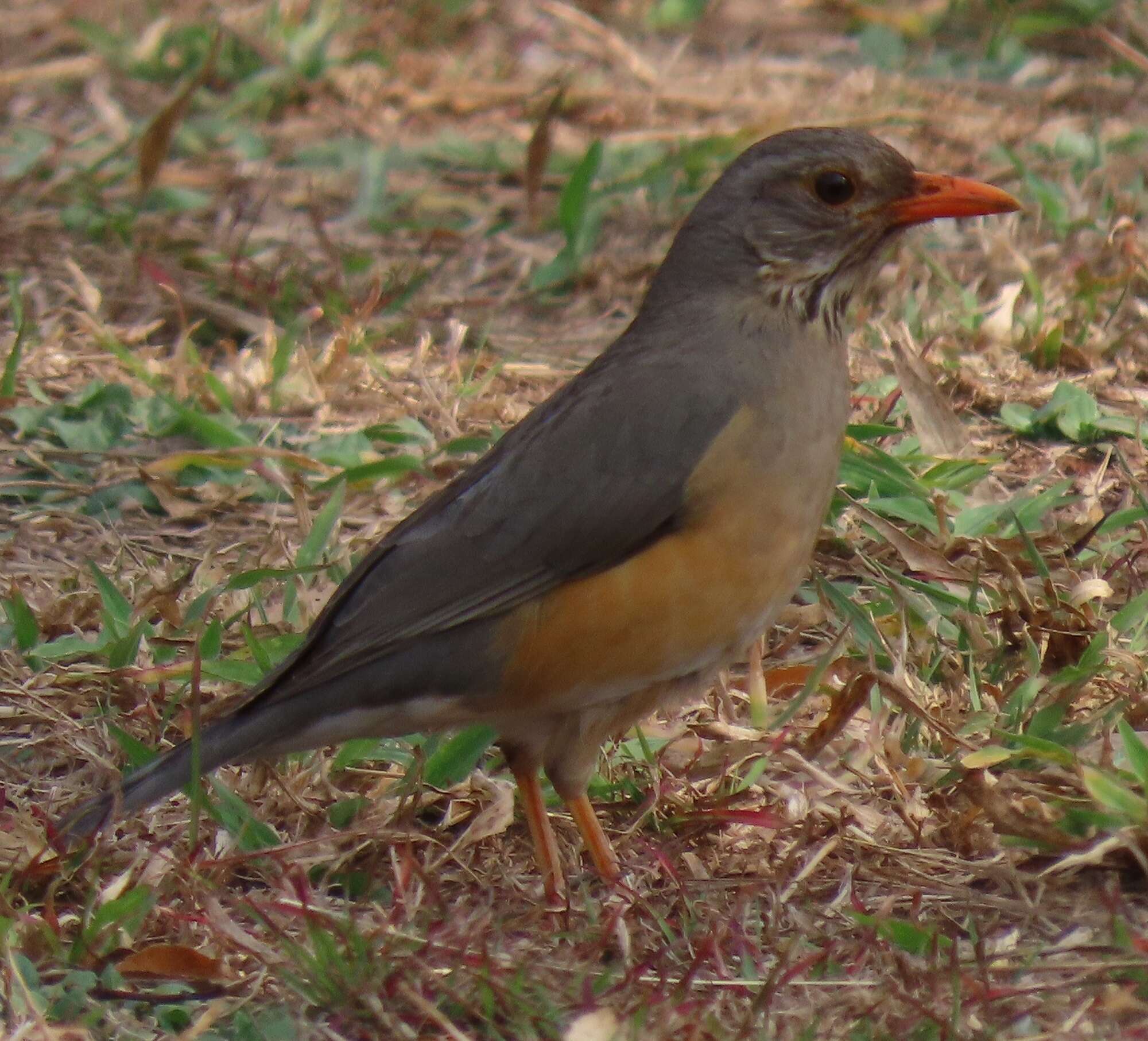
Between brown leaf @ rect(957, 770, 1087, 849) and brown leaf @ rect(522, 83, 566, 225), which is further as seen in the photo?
brown leaf @ rect(522, 83, 566, 225)

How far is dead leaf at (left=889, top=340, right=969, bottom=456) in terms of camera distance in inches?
237

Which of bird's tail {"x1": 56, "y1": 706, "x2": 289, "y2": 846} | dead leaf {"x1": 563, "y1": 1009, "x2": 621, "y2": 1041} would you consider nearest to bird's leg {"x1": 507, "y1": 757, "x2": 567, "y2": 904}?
bird's tail {"x1": 56, "y1": 706, "x2": 289, "y2": 846}

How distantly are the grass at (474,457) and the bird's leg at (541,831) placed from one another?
0.23 ft

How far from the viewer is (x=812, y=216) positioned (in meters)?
5.00

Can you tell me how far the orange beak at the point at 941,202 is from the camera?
4.99 m

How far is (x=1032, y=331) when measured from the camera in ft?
21.4

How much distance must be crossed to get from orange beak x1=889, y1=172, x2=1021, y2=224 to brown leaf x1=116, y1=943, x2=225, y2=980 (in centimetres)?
252

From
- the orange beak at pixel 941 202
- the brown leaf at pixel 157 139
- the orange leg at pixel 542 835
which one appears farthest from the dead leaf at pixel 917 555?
the brown leaf at pixel 157 139

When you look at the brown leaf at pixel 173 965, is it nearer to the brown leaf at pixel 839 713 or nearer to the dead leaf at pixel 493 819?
the dead leaf at pixel 493 819

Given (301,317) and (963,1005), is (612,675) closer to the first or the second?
(963,1005)

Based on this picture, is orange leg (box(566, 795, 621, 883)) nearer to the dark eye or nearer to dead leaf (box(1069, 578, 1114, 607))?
dead leaf (box(1069, 578, 1114, 607))

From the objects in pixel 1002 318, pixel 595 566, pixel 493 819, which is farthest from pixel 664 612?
pixel 1002 318

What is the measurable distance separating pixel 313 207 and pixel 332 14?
2111 mm

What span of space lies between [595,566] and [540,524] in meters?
0.17
